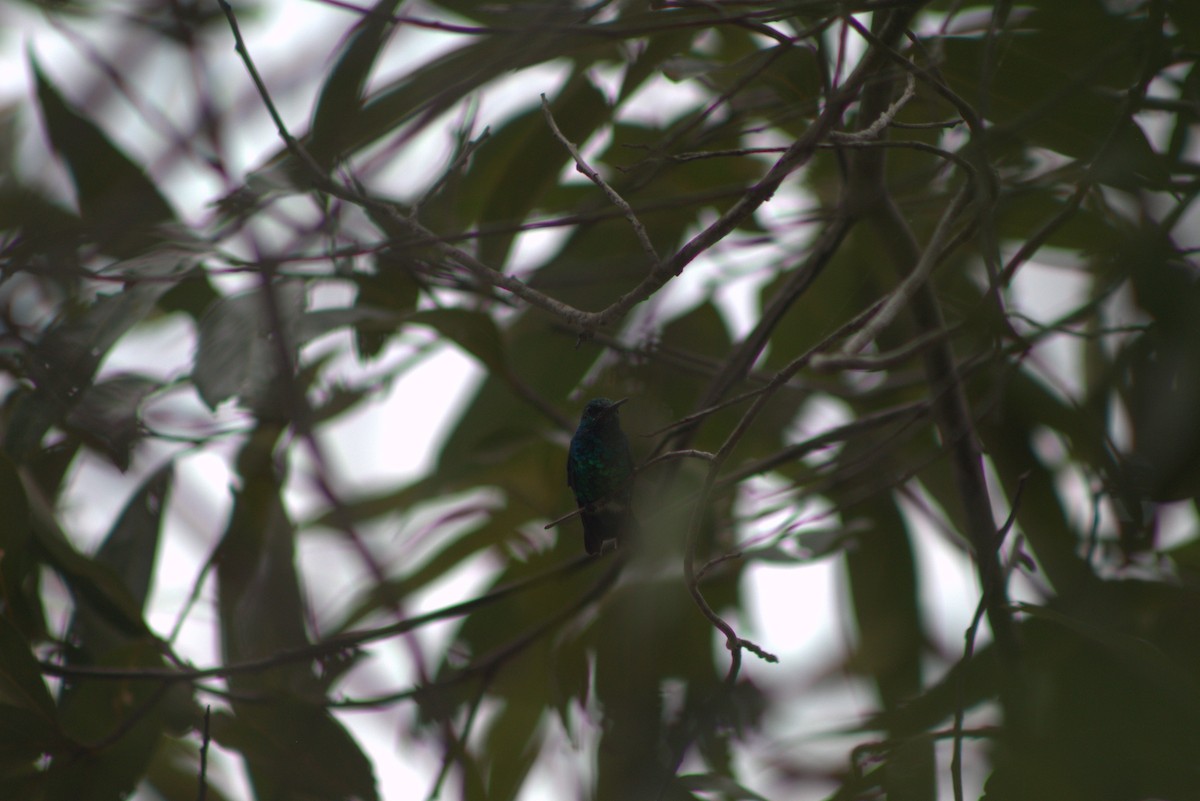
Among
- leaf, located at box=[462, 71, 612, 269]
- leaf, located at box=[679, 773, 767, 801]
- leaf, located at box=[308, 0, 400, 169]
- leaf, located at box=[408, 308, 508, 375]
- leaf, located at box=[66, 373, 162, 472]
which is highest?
leaf, located at box=[462, 71, 612, 269]

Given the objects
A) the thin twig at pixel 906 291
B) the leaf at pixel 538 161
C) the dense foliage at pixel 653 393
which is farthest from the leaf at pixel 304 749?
the thin twig at pixel 906 291

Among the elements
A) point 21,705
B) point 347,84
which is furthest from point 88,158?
point 21,705

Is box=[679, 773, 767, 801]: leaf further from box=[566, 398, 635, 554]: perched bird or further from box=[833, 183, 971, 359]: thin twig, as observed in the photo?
box=[833, 183, 971, 359]: thin twig

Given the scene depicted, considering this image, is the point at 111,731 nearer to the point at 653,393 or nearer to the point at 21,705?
the point at 21,705

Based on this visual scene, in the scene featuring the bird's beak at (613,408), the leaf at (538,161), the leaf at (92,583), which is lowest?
the leaf at (92,583)

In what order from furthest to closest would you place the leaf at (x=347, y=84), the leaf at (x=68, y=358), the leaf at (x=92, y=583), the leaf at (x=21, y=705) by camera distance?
the leaf at (x=92, y=583) < the leaf at (x=21, y=705) < the leaf at (x=68, y=358) < the leaf at (x=347, y=84)

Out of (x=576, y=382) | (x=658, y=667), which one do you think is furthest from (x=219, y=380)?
(x=658, y=667)

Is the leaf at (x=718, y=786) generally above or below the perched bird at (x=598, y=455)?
below

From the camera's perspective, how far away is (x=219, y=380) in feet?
5.28

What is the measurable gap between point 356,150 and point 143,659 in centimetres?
102

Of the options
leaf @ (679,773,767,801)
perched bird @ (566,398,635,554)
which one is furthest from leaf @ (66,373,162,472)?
leaf @ (679,773,767,801)

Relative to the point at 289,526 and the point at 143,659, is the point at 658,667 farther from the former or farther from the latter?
the point at 143,659

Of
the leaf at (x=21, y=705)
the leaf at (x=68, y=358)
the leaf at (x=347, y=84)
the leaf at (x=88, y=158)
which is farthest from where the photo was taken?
the leaf at (x=88, y=158)

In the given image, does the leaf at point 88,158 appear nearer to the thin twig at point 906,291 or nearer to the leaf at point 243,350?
the leaf at point 243,350
